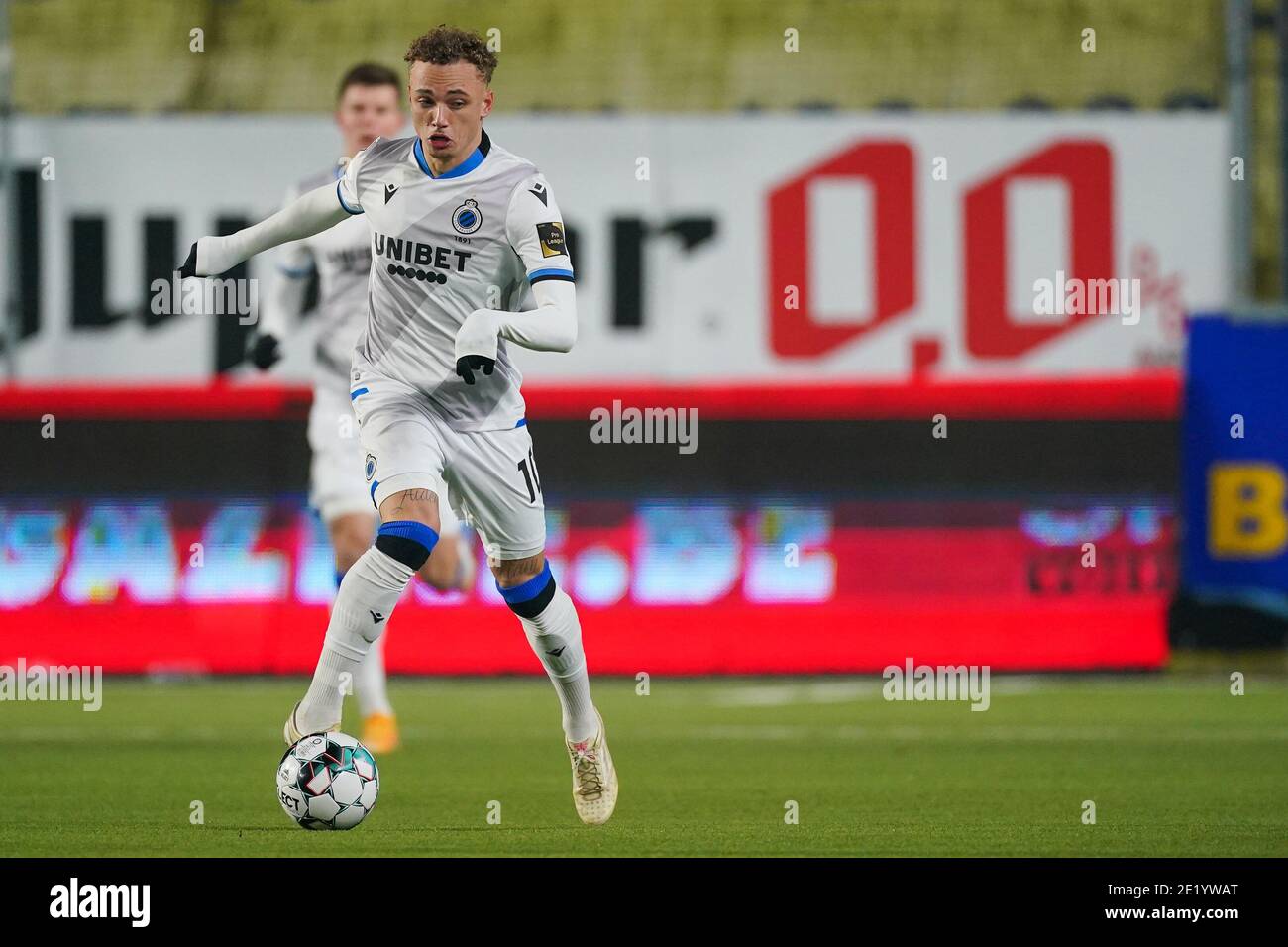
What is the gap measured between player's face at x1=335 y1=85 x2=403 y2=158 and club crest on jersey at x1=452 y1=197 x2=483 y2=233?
256 cm

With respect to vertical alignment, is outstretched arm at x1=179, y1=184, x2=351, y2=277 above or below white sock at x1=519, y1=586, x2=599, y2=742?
above

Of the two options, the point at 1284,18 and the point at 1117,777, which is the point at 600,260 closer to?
the point at 1284,18

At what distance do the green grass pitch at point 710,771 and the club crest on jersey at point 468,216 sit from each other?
5.97 ft

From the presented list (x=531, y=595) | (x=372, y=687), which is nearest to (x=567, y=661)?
(x=531, y=595)

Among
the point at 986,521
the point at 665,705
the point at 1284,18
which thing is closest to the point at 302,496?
the point at 665,705

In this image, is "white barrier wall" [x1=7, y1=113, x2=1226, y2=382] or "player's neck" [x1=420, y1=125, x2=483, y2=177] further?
"white barrier wall" [x1=7, y1=113, x2=1226, y2=382]

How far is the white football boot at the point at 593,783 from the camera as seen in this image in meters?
7.24

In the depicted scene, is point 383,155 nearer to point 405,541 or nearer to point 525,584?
point 405,541

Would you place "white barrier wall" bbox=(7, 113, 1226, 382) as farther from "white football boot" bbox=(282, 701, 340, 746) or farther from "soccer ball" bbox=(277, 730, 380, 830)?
"soccer ball" bbox=(277, 730, 380, 830)

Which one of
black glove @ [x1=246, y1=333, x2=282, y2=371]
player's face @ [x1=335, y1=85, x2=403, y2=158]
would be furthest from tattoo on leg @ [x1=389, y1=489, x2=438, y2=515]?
player's face @ [x1=335, y1=85, x2=403, y2=158]

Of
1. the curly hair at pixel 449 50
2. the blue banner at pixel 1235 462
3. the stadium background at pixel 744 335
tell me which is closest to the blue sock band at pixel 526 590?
the curly hair at pixel 449 50

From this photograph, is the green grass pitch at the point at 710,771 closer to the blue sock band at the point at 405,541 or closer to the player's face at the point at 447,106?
the blue sock band at the point at 405,541

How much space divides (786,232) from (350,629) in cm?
1175

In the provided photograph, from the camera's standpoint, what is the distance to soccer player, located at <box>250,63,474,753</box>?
9.58 metres
